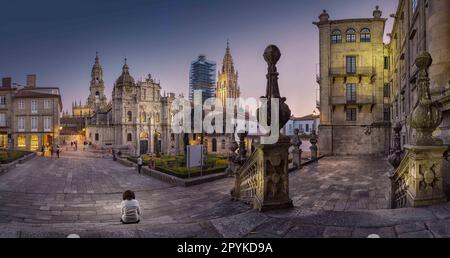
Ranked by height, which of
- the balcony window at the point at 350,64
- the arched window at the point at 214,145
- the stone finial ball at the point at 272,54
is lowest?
the arched window at the point at 214,145

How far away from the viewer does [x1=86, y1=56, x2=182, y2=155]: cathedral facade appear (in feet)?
210

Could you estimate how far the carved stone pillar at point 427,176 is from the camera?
5352 millimetres

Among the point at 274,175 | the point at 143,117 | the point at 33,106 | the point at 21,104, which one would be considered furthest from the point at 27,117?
the point at 274,175

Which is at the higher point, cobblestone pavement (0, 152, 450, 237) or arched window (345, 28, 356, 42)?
arched window (345, 28, 356, 42)

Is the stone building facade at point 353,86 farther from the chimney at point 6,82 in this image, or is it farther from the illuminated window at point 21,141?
the chimney at point 6,82

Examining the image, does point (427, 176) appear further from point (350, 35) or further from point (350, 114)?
point (350, 35)

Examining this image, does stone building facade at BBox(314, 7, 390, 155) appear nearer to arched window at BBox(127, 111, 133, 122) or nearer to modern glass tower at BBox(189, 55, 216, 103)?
arched window at BBox(127, 111, 133, 122)

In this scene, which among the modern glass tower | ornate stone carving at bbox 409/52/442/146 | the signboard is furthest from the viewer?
the modern glass tower

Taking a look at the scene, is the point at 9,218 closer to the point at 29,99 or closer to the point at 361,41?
the point at 361,41

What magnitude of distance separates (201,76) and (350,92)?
96.3 m

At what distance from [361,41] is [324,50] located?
396cm

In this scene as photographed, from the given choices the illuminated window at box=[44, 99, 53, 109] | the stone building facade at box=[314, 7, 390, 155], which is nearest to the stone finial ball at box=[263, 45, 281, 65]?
the stone building facade at box=[314, 7, 390, 155]

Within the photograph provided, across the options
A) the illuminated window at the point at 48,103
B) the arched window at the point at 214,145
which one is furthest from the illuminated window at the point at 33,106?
the arched window at the point at 214,145
